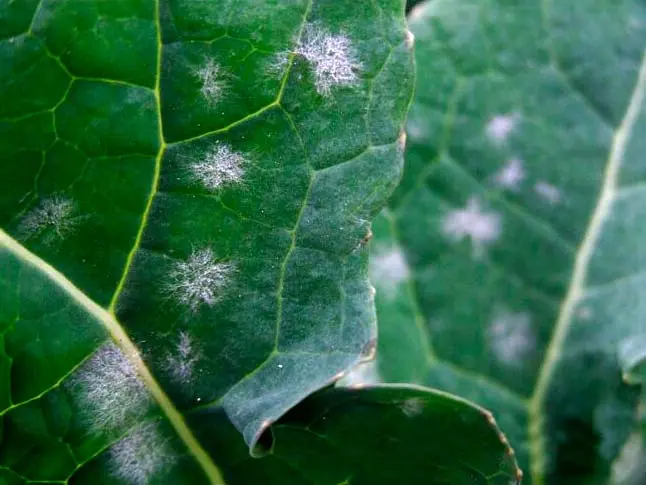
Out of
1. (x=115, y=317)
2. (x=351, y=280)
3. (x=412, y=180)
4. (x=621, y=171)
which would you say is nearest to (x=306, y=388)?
(x=351, y=280)

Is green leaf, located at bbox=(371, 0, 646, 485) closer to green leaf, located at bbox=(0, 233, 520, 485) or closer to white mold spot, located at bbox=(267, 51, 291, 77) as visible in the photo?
green leaf, located at bbox=(0, 233, 520, 485)

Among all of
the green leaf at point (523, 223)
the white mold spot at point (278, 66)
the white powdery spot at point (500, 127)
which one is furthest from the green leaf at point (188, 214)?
the white powdery spot at point (500, 127)

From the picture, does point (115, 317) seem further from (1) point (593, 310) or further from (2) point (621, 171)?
(2) point (621, 171)

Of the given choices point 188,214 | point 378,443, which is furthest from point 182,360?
point 378,443

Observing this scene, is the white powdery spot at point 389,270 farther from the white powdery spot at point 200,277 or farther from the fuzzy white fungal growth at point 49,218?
the fuzzy white fungal growth at point 49,218

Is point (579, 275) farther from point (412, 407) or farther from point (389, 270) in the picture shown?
point (412, 407)

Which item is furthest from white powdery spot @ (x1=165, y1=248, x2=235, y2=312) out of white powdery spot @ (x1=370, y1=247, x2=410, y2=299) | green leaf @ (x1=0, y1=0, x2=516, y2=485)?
white powdery spot @ (x1=370, y1=247, x2=410, y2=299)

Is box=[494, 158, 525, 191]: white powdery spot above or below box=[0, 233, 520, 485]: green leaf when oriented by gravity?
above
